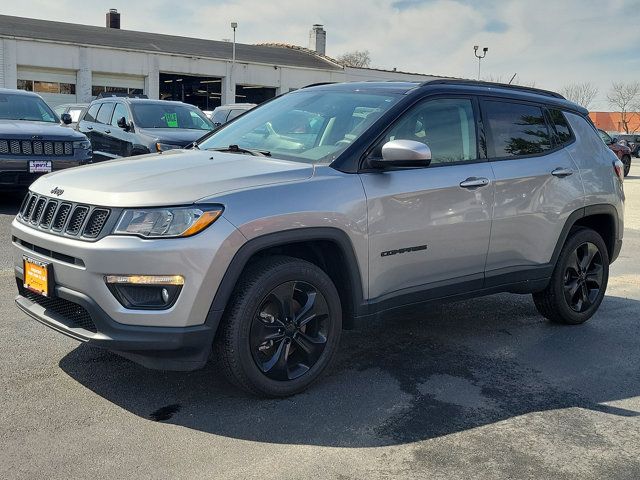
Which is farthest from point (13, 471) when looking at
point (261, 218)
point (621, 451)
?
point (621, 451)

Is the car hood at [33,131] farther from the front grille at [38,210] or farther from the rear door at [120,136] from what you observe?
the front grille at [38,210]

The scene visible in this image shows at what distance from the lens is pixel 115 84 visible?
115ft

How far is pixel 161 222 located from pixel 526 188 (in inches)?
108

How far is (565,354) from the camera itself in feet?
16.2

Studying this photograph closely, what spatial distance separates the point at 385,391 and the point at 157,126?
889 cm

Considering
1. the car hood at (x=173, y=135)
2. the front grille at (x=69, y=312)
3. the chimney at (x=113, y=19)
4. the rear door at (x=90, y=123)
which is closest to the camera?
the front grille at (x=69, y=312)

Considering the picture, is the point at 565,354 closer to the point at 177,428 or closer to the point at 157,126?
the point at 177,428

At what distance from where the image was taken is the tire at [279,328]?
142 inches

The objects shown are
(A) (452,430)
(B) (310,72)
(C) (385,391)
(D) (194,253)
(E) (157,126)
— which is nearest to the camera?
(D) (194,253)

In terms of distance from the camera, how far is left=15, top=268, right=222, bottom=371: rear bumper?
11.2 ft

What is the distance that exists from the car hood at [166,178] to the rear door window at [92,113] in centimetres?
970

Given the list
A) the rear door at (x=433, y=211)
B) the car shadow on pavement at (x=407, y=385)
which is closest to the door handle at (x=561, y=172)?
the rear door at (x=433, y=211)

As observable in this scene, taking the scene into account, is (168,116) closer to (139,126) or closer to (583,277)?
(139,126)

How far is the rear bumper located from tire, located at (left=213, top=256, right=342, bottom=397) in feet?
0.52
